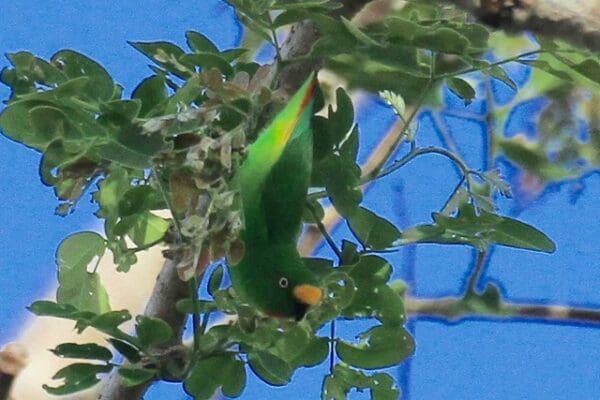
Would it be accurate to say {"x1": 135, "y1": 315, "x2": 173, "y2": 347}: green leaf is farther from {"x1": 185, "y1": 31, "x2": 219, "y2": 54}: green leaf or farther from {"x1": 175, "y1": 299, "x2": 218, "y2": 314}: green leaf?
{"x1": 185, "y1": 31, "x2": 219, "y2": 54}: green leaf

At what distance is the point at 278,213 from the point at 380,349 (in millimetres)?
128

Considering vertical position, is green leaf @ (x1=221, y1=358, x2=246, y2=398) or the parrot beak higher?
the parrot beak

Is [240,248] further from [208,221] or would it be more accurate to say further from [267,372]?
[267,372]

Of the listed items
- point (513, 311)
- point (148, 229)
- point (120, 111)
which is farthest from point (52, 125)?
point (513, 311)

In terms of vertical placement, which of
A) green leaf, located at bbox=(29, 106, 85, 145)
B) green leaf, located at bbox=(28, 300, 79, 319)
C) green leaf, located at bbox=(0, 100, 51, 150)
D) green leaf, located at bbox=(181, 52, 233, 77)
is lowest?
green leaf, located at bbox=(28, 300, 79, 319)

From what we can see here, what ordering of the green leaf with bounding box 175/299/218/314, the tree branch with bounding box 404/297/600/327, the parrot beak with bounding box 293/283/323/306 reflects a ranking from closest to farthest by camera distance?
the parrot beak with bounding box 293/283/323/306 < the green leaf with bounding box 175/299/218/314 < the tree branch with bounding box 404/297/600/327

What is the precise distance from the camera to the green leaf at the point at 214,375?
0.53m

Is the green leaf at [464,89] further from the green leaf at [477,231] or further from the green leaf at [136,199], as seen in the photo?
the green leaf at [136,199]


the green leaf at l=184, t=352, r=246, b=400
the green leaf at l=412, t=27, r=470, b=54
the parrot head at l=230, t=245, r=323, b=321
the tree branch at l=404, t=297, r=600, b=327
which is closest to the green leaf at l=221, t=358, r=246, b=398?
the green leaf at l=184, t=352, r=246, b=400

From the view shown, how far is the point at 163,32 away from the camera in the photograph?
1.13m

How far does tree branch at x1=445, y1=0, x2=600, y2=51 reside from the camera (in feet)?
1.55

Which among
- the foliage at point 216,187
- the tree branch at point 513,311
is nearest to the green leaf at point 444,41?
the foliage at point 216,187

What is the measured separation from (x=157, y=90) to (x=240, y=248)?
0.15 metres

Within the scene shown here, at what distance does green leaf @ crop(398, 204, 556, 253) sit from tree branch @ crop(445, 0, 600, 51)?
104 millimetres
